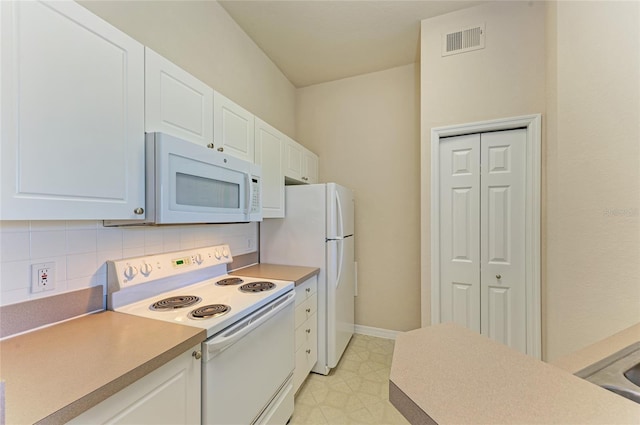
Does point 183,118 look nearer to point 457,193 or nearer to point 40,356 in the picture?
point 40,356

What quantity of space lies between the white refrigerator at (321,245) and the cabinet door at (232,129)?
64 centimetres

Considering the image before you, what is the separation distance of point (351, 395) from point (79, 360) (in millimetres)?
1805

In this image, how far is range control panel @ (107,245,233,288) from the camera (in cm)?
127

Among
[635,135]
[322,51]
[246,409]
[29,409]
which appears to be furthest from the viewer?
[322,51]

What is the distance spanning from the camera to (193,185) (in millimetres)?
1347

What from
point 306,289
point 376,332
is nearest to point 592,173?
point 306,289

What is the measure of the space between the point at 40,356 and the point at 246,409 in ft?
2.87

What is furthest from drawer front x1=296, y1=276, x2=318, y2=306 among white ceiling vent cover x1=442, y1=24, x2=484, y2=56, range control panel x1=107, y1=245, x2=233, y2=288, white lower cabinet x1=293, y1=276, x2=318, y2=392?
white ceiling vent cover x1=442, y1=24, x2=484, y2=56

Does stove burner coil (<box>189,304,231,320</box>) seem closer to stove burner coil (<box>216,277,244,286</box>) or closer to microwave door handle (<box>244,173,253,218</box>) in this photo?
stove burner coil (<box>216,277,244,286</box>)

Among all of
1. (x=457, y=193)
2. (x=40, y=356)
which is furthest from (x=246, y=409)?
(x=457, y=193)

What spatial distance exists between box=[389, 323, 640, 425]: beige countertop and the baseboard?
93.0 inches

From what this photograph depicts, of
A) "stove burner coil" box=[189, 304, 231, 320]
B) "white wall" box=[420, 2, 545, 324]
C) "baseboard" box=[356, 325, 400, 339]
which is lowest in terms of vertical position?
"baseboard" box=[356, 325, 400, 339]

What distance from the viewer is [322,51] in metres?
2.62

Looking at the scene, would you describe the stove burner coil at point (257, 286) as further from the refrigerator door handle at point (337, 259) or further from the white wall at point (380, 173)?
the white wall at point (380, 173)
